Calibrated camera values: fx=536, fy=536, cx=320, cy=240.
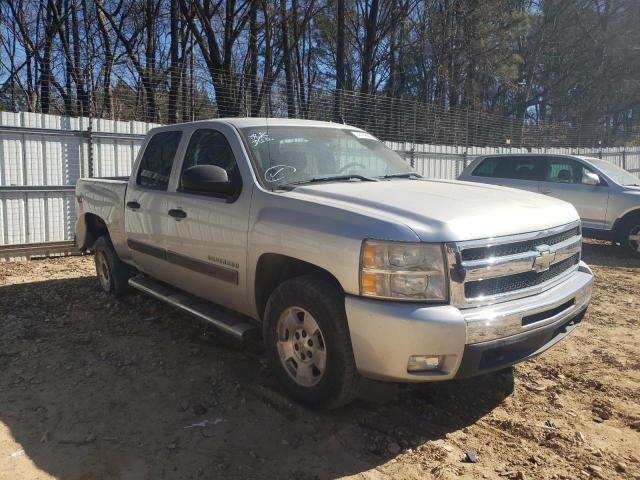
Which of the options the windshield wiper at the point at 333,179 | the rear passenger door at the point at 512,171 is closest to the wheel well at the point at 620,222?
the rear passenger door at the point at 512,171

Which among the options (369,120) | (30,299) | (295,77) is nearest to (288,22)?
(295,77)

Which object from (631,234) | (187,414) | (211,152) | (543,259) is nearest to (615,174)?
(631,234)

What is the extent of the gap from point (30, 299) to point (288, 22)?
1723 centimetres

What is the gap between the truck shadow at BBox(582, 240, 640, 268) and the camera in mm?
8445

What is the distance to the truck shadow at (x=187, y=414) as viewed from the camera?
9.48 feet

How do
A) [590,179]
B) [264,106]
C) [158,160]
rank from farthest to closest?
[264,106], [590,179], [158,160]

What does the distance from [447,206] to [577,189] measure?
7321mm

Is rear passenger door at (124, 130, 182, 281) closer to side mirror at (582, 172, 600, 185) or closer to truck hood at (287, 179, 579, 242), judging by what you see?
truck hood at (287, 179, 579, 242)

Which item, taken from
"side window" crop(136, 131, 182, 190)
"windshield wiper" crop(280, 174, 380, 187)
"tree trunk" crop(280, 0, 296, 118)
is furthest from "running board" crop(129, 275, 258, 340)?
"tree trunk" crop(280, 0, 296, 118)

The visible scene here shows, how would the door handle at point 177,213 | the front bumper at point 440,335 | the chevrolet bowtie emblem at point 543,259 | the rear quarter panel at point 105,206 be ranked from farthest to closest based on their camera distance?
1. the rear quarter panel at point 105,206
2. the door handle at point 177,213
3. the chevrolet bowtie emblem at point 543,259
4. the front bumper at point 440,335

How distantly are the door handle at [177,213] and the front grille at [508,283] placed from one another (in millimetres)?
2429

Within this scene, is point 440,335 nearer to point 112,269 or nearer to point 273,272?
point 273,272

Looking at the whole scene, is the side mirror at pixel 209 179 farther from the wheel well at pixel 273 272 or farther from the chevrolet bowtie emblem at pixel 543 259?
the chevrolet bowtie emblem at pixel 543 259

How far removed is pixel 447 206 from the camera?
3.17 m
